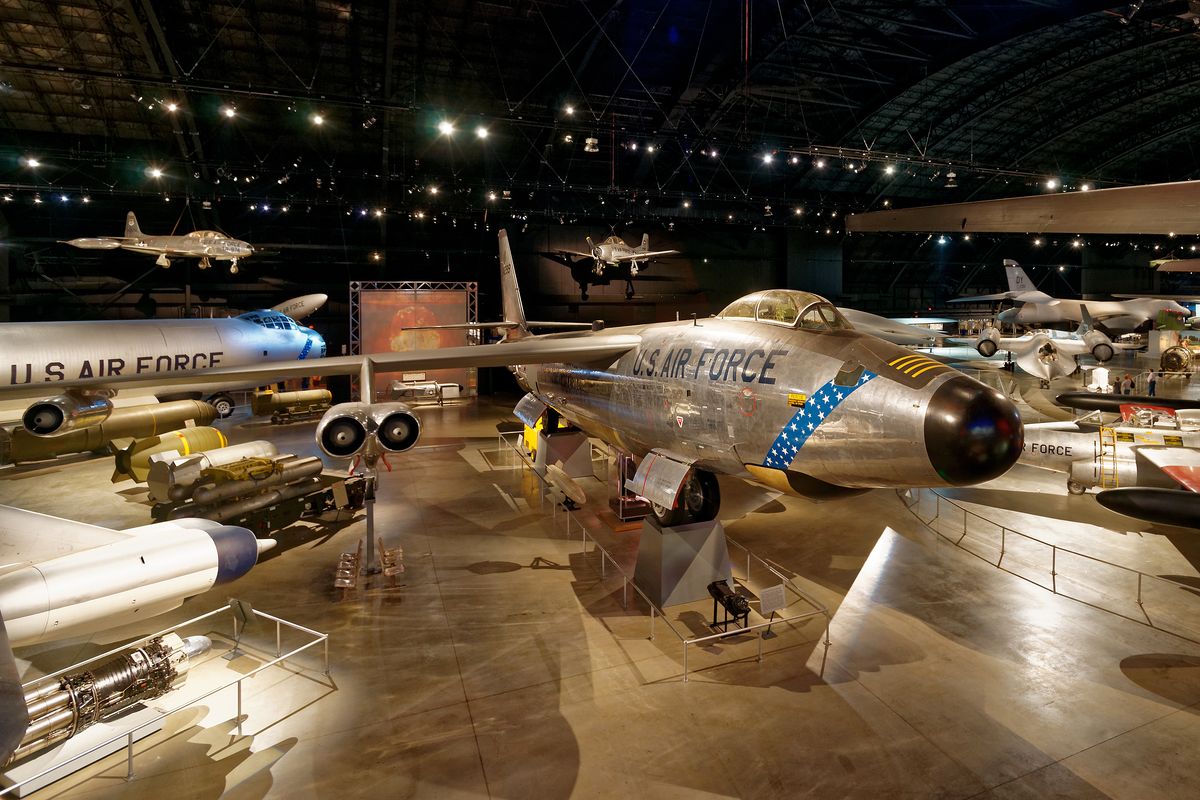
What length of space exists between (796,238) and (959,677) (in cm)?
3080

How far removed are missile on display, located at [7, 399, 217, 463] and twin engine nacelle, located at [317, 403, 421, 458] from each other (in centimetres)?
1103

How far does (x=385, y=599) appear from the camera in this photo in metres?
8.73

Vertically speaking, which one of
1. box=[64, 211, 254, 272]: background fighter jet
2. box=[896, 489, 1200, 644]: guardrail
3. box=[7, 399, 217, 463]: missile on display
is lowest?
box=[896, 489, 1200, 644]: guardrail

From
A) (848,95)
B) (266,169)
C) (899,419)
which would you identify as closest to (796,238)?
(848,95)

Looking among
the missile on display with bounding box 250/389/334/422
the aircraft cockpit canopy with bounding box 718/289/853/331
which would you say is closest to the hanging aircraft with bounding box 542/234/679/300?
the missile on display with bounding box 250/389/334/422

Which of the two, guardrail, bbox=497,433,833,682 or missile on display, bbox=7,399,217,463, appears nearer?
guardrail, bbox=497,433,833,682

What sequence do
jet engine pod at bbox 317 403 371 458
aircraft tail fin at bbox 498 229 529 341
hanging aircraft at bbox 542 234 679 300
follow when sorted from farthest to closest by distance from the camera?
hanging aircraft at bbox 542 234 679 300 → aircraft tail fin at bbox 498 229 529 341 → jet engine pod at bbox 317 403 371 458

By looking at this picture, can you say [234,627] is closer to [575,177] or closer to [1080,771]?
[1080,771]

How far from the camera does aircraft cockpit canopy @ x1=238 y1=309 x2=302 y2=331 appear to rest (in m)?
21.8

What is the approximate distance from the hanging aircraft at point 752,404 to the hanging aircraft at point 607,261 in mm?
16042

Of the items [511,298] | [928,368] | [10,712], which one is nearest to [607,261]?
[511,298]

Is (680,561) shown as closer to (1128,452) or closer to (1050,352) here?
(1128,452)

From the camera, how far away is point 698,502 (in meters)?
8.95

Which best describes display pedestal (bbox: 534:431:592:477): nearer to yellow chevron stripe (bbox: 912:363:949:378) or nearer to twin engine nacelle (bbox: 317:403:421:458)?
twin engine nacelle (bbox: 317:403:421:458)
